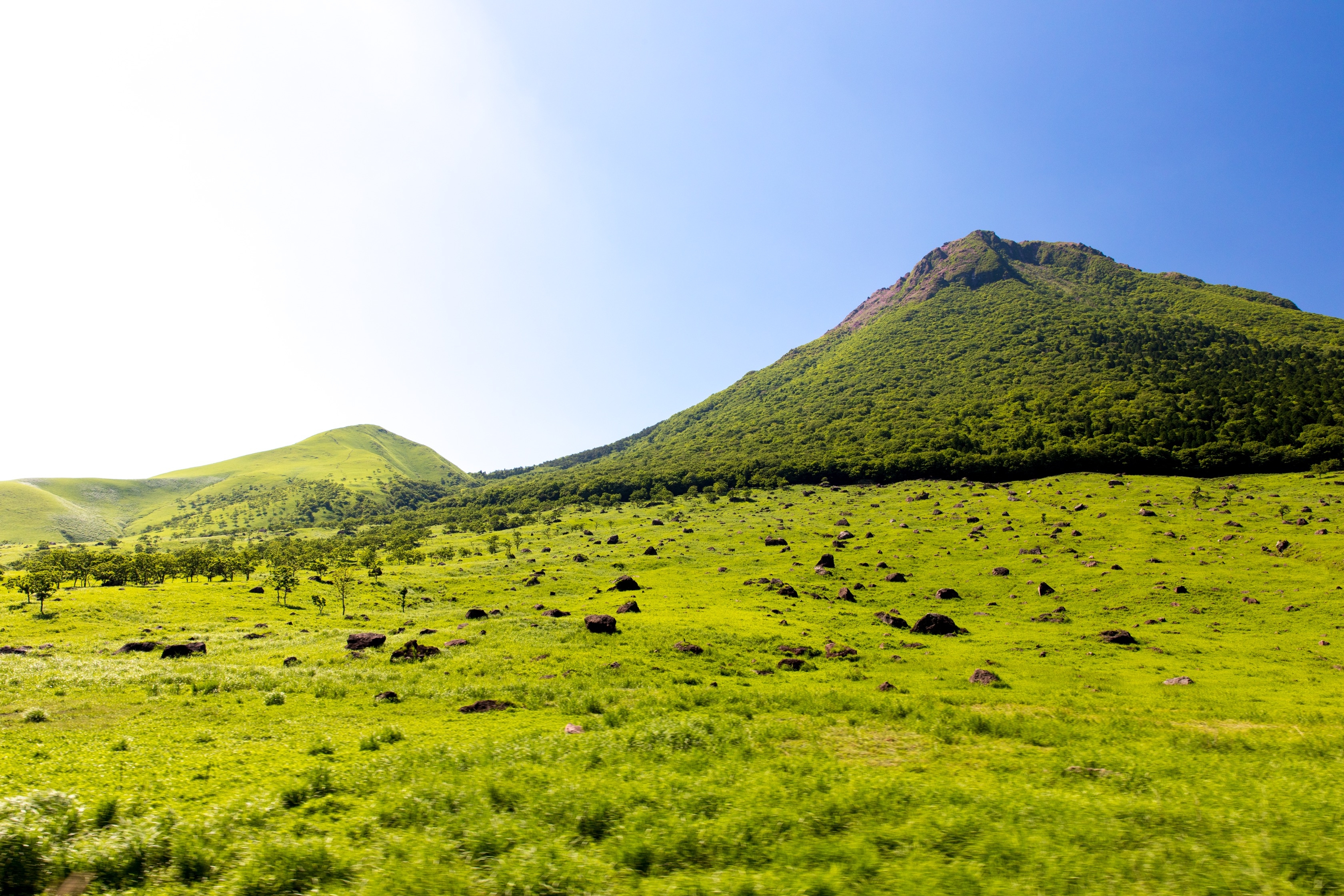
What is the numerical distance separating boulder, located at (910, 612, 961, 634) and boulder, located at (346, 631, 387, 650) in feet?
154

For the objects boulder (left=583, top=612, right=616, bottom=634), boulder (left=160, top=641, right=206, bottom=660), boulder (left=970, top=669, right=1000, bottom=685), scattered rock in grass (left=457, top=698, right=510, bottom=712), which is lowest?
boulder (left=970, top=669, right=1000, bottom=685)

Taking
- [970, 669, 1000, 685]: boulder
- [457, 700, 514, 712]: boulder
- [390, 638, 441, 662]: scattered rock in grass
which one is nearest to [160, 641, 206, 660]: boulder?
[390, 638, 441, 662]: scattered rock in grass

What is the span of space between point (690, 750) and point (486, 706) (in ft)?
39.0

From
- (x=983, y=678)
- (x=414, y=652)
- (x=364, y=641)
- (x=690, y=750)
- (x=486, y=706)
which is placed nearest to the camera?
(x=690, y=750)

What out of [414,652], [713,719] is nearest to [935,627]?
[713,719]

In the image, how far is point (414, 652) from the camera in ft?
117

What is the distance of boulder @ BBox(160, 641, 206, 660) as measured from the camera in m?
35.8

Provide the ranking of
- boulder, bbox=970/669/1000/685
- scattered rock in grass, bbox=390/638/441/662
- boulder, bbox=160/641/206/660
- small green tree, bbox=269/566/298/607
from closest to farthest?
1. boulder, bbox=970/669/1000/685
2. scattered rock in grass, bbox=390/638/441/662
3. boulder, bbox=160/641/206/660
4. small green tree, bbox=269/566/298/607

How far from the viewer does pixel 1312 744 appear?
675 inches

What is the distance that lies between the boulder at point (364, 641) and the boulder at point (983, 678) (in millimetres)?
42551

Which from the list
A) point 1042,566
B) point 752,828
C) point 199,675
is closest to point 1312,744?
point 752,828

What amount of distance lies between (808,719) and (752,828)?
12.0 m

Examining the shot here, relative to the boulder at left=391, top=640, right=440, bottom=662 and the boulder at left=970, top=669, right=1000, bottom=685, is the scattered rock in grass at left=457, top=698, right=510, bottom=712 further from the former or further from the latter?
the boulder at left=970, top=669, right=1000, bottom=685

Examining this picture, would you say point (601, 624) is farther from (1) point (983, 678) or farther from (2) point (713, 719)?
(1) point (983, 678)
